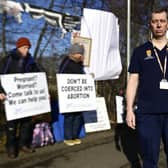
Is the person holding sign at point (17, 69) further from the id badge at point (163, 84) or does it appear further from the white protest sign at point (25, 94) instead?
the id badge at point (163, 84)

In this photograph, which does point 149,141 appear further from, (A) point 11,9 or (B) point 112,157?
(A) point 11,9

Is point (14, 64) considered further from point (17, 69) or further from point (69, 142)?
point (69, 142)

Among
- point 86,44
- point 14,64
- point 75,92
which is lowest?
point 75,92

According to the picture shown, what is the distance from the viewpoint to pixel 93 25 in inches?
323

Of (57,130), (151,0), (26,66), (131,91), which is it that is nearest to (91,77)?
(57,130)

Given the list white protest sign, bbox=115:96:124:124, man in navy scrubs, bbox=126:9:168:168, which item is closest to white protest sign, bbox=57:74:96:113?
white protest sign, bbox=115:96:124:124

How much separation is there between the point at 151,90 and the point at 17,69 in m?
2.68

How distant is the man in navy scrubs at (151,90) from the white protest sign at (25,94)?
92.6 inches

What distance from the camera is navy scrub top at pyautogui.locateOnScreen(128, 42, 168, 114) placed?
3844mm

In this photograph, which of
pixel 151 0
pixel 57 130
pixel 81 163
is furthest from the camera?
pixel 151 0

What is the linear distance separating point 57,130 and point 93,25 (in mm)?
2226

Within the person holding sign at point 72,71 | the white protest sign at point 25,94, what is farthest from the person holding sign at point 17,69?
the person holding sign at point 72,71

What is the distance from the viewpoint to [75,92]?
7184 millimetres

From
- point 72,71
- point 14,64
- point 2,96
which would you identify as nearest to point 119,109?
point 72,71
